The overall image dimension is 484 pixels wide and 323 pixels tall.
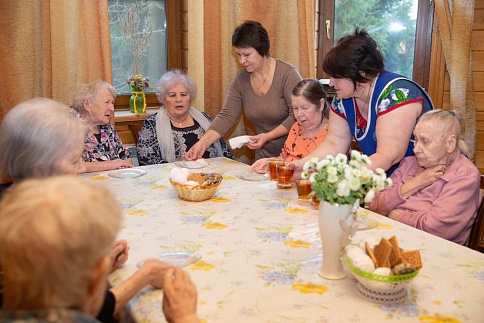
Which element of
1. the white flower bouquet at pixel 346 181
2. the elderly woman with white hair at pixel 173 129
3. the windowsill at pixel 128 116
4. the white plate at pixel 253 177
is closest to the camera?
the white flower bouquet at pixel 346 181

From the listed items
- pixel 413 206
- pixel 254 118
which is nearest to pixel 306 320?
pixel 413 206

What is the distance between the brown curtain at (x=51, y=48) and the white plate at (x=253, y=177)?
4.50ft

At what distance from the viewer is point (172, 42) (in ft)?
13.5

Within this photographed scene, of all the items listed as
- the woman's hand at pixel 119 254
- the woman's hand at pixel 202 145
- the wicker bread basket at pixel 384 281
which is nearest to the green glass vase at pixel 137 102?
the woman's hand at pixel 202 145

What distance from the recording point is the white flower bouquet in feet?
4.50

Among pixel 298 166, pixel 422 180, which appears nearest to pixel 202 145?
pixel 298 166

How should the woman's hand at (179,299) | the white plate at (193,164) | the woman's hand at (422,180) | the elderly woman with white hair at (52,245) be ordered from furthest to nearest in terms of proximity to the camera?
the white plate at (193,164) → the woman's hand at (422,180) → the woman's hand at (179,299) → the elderly woman with white hair at (52,245)

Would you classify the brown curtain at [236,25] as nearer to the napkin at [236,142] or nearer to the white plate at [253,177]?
the napkin at [236,142]

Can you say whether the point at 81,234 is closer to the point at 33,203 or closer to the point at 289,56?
the point at 33,203

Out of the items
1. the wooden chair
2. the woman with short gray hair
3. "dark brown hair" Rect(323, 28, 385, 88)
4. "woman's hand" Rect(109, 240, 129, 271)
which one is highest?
"dark brown hair" Rect(323, 28, 385, 88)

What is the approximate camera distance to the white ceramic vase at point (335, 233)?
145cm

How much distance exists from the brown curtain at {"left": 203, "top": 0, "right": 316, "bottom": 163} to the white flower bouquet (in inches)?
99.8

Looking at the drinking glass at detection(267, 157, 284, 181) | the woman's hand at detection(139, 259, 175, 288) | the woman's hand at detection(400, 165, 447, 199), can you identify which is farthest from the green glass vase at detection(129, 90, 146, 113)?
the woman's hand at detection(139, 259, 175, 288)

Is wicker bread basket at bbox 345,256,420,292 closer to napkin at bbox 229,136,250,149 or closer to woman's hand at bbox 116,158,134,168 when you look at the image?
napkin at bbox 229,136,250,149
